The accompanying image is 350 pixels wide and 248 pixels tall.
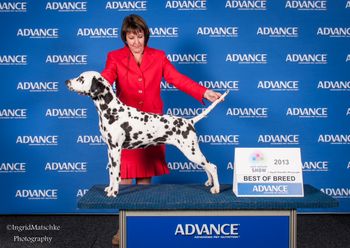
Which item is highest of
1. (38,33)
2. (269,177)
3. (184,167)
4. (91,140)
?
(38,33)

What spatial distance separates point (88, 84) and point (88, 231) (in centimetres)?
184

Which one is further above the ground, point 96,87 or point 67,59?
point 67,59

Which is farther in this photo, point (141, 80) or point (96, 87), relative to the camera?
point (141, 80)

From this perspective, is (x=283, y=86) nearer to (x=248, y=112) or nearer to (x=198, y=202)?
(x=248, y=112)

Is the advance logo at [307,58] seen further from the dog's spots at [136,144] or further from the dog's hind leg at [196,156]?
the dog's spots at [136,144]

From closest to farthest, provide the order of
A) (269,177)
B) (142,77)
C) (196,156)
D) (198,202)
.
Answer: (198,202)
(269,177)
(196,156)
(142,77)

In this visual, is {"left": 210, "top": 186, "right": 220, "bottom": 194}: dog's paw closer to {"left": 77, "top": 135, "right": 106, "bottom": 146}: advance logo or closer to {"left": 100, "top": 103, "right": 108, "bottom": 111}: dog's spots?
{"left": 100, "top": 103, "right": 108, "bottom": 111}: dog's spots

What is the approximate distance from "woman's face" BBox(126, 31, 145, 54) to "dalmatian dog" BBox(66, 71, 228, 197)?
0.41 metres

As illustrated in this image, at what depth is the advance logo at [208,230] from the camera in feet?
7.75

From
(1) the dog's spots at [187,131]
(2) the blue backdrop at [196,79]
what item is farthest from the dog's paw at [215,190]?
(2) the blue backdrop at [196,79]

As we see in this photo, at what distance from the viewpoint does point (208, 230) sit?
7.77 ft

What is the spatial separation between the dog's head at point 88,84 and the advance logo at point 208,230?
0.97 m

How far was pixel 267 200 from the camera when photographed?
2334 mm

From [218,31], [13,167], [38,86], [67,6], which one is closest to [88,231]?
[13,167]
